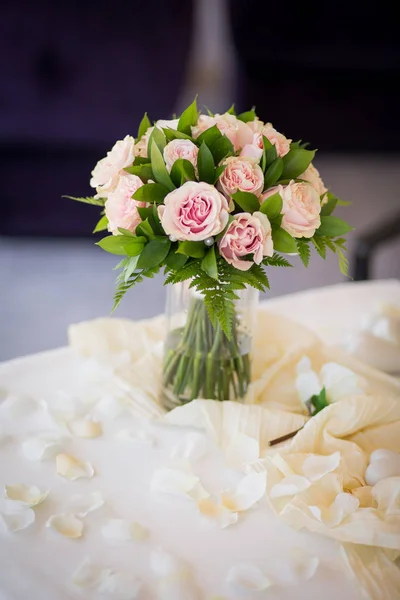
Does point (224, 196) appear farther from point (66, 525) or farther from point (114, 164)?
point (66, 525)

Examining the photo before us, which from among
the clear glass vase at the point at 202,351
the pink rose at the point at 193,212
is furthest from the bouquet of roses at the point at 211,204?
the clear glass vase at the point at 202,351

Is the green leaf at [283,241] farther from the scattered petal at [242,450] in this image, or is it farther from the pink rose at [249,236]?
the scattered petal at [242,450]

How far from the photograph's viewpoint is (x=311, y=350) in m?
1.08

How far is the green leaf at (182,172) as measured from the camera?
0.78 metres

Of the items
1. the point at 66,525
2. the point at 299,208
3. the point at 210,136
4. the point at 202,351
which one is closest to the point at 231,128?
the point at 210,136

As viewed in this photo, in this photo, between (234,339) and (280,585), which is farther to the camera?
(234,339)

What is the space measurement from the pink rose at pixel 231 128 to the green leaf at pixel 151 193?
9 cm

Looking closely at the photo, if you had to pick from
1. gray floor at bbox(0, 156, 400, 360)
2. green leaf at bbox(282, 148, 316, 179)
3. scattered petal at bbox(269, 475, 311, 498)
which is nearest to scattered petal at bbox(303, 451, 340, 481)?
scattered petal at bbox(269, 475, 311, 498)

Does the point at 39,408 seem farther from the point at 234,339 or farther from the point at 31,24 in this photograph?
the point at 31,24

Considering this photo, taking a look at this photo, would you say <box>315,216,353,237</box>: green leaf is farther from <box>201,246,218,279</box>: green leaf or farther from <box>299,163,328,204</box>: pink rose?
<box>201,246,218,279</box>: green leaf

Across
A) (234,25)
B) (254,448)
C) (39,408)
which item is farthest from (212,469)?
(234,25)

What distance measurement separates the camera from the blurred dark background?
99.0 inches

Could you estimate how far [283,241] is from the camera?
80 cm

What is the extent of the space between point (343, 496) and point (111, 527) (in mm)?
275
